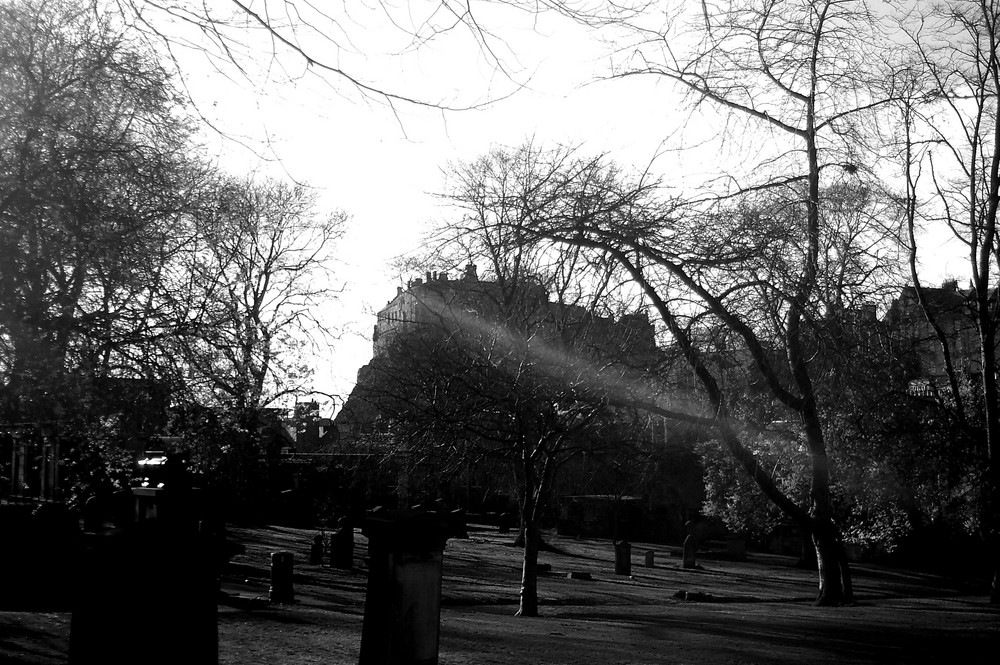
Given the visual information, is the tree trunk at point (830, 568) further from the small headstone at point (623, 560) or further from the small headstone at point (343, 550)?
the small headstone at point (343, 550)

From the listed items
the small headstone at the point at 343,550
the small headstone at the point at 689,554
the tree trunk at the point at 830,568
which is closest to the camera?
the tree trunk at the point at 830,568

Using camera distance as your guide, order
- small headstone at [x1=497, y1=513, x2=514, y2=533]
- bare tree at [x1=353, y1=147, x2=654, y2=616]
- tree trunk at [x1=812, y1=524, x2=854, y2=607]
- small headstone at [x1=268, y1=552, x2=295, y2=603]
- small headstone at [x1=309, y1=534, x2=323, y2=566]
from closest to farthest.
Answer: bare tree at [x1=353, y1=147, x2=654, y2=616] → small headstone at [x1=268, y1=552, x2=295, y2=603] → tree trunk at [x1=812, y1=524, x2=854, y2=607] → small headstone at [x1=309, y1=534, x2=323, y2=566] → small headstone at [x1=497, y1=513, x2=514, y2=533]

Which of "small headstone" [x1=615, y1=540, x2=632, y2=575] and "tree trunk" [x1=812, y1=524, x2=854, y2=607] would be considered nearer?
"tree trunk" [x1=812, y1=524, x2=854, y2=607]

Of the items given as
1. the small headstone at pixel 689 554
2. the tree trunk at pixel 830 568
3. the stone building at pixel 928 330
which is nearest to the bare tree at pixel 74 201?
the stone building at pixel 928 330

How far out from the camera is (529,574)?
57.2ft

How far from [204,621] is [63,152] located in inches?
276

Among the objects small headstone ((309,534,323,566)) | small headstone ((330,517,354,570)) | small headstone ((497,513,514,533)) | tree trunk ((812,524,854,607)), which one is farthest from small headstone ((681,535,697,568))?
small headstone ((497,513,514,533))

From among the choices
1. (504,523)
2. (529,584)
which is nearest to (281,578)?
(529,584)

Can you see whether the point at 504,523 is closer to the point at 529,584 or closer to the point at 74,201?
the point at 529,584

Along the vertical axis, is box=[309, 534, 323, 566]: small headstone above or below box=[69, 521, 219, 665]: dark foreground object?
below

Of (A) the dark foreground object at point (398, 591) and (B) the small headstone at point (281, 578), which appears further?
(B) the small headstone at point (281, 578)

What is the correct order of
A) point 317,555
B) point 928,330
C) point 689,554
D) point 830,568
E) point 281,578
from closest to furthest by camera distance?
point 281,578 → point 830,568 → point 928,330 → point 317,555 → point 689,554

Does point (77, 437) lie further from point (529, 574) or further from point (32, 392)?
point (529, 574)

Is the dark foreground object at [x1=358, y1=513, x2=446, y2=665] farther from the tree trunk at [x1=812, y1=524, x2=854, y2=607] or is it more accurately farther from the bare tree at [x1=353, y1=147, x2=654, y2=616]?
the tree trunk at [x1=812, y1=524, x2=854, y2=607]
